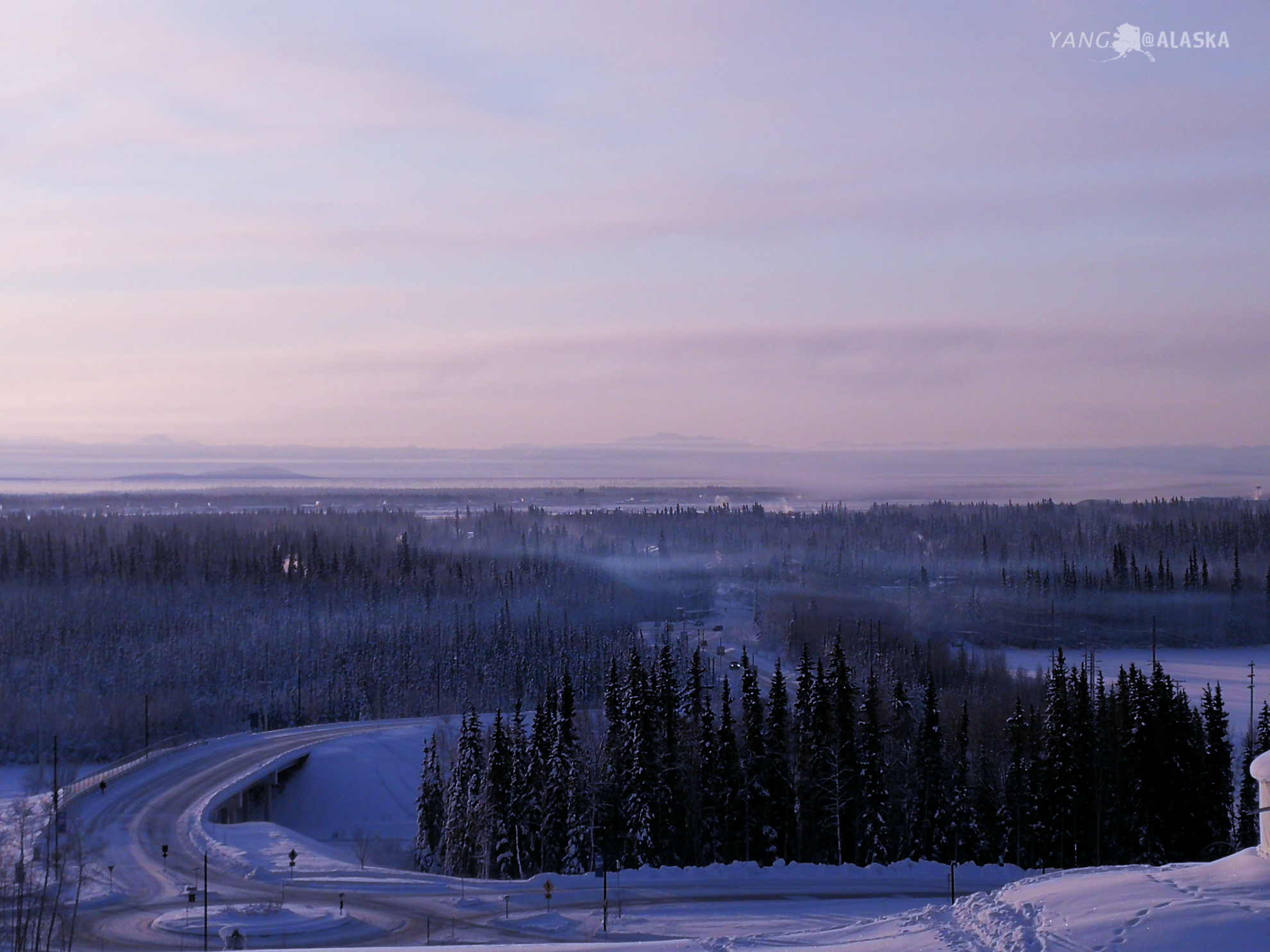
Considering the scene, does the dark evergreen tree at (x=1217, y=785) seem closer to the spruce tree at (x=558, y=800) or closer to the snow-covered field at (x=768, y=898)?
the snow-covered field at (x=768, y=898)

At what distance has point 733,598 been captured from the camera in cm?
17350

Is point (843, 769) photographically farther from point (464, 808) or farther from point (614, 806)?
point (464, 808)

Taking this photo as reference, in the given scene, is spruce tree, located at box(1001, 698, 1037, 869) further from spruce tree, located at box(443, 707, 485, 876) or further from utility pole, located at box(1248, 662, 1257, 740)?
spruce tree, located at box(443, 707, 485, 876)

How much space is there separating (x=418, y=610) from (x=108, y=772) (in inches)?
2888

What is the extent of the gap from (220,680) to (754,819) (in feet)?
269

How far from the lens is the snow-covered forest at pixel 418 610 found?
10675 centimetres

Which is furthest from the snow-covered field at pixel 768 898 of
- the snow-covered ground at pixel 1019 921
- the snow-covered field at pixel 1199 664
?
the snow-covered field at pixel 1199 664

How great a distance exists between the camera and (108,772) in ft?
223

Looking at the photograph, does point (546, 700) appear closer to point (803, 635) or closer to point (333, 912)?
point (333, 912)

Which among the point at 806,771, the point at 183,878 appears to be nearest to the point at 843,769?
the point at 806,771

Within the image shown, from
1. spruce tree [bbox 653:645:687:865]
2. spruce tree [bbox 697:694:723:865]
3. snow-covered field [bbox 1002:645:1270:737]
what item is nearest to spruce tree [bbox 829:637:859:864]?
spruce tree [bbox 697:694:723:865]

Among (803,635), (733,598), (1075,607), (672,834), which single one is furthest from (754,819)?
(733,598)

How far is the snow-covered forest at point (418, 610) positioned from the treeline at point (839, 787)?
42289 millimetres

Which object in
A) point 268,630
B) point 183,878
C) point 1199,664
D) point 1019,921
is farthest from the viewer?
point 268,630
